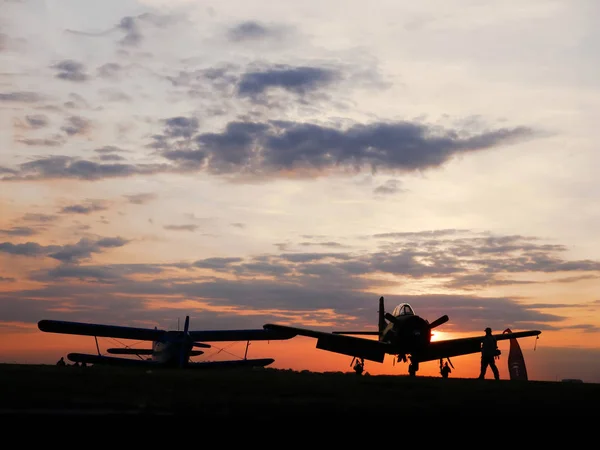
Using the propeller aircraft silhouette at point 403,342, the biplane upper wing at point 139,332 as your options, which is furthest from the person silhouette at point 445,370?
the biplane upper wing at point 139,332

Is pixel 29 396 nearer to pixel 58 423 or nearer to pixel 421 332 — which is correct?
pixel 58 423

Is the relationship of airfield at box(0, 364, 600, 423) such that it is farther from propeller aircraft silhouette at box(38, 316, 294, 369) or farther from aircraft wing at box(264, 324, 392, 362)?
propeller aircraft silhouette at box(38, 316, 294, 369)

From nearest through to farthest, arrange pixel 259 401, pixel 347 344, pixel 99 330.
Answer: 1. pixel 259 401
2. pixel 347 344
3. pixel 99 330

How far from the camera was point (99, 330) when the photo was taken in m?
52.8

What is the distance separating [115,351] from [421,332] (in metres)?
28.0

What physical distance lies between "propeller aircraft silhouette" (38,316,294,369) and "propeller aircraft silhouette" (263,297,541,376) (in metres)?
2.79

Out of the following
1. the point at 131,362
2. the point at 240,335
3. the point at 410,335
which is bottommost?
the point at 131,362

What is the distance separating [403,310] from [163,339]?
1657cm

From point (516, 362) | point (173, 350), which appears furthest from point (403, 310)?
point (516, 362)

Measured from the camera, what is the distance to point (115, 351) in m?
59.5

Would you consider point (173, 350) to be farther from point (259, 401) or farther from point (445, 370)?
point (259, 401)

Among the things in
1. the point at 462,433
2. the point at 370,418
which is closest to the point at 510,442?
the point at 462,433

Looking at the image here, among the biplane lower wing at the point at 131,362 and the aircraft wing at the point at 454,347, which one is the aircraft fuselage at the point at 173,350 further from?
the aircraft wing at the point at 454,347

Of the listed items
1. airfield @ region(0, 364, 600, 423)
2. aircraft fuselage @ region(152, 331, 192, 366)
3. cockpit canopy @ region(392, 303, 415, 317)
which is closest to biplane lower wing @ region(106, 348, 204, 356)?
aircraft fuselage @ region(152, 331, 192, 366)
